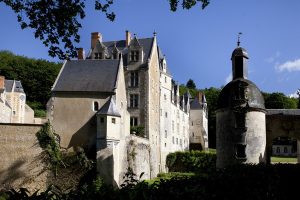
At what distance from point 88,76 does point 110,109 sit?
390 centimetres

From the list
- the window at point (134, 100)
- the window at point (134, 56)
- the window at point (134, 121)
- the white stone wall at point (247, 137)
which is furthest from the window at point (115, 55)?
the white stone wall at point (247, 137)

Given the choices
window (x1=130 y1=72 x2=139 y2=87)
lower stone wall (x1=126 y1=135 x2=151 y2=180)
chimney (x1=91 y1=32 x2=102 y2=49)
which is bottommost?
lower stone wall (x1=126 y1=135 x2=151 y2=180)

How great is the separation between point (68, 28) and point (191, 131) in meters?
55.0

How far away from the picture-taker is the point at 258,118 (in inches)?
1038

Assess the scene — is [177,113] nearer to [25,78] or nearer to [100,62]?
[100,62]

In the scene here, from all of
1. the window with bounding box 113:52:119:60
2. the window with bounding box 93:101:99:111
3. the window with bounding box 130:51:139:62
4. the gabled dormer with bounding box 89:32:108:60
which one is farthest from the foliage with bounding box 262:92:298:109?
the window with bounding box 93:101:99:111

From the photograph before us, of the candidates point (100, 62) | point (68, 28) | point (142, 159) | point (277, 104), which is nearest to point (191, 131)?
point (277, 104)

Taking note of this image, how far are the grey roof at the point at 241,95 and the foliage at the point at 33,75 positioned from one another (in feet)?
152

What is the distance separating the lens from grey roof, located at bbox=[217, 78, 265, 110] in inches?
1025

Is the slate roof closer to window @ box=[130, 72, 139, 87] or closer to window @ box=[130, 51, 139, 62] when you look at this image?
window @ box=[130, 51, 139, 62]

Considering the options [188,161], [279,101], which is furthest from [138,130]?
[279,101]

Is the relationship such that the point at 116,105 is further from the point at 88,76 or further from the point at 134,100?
the point at 134,100

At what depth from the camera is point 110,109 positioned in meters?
25.9

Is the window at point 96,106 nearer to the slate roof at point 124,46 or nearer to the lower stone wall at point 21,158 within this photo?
the lower stone wall at point 21,158
